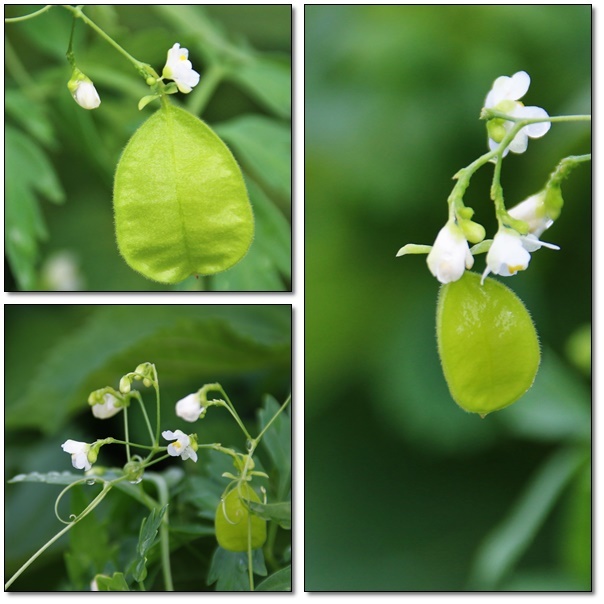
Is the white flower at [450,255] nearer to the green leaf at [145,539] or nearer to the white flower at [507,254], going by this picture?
the white flower at [507,254]

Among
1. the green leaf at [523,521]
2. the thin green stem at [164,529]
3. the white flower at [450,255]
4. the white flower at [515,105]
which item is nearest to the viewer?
the white flower at [450,255]

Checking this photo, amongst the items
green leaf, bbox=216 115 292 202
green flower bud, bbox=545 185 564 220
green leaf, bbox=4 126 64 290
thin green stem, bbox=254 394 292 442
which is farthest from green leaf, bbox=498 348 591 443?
green leaf, bbox=4 126 64 290

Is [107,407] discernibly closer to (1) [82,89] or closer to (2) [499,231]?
(1) [82,89]

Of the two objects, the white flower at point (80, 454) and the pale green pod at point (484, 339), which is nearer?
the pale green pod at point (484, 339)

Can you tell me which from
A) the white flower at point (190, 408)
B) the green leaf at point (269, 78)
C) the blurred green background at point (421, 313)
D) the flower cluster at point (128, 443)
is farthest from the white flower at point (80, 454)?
the green leaf at point (269, 78)

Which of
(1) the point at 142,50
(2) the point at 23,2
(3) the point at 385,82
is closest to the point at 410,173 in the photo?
(3) the point at 385,82

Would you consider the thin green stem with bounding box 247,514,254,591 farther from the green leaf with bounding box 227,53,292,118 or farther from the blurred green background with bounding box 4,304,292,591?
the green leaf with bounding box 227,53,292,118
